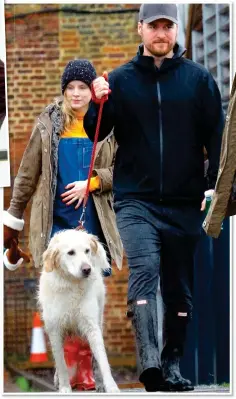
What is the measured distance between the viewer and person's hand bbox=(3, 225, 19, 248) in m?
8.35

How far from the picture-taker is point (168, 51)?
25.5 feet

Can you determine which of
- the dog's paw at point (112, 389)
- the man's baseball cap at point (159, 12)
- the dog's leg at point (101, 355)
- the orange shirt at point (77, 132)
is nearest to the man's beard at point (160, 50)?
the man's baseball cap at point (159, 12)

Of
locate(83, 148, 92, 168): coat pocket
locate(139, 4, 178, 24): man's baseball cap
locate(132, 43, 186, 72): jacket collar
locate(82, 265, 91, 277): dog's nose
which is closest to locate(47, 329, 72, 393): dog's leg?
locate(82, 265, 91, 277): dog's nose

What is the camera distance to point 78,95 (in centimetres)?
814

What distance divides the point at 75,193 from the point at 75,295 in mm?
651

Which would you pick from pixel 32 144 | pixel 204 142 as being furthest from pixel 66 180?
pixel 204 142

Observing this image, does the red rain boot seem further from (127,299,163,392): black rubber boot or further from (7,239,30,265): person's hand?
(7,239,30,265): person's hand

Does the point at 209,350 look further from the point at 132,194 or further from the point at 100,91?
the point at 100,91

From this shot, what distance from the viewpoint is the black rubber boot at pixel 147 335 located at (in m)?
7.39

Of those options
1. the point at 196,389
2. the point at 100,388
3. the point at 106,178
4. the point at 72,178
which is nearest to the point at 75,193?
the point at 72,178

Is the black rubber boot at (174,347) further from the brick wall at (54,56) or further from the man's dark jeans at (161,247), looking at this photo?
the brick wall at (54,56)

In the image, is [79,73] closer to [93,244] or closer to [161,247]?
[93,244]

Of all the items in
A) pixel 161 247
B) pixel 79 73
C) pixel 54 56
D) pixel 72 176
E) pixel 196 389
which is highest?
pixel 54 56

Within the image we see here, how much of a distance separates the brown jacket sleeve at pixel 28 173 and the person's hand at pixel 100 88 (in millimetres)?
766
